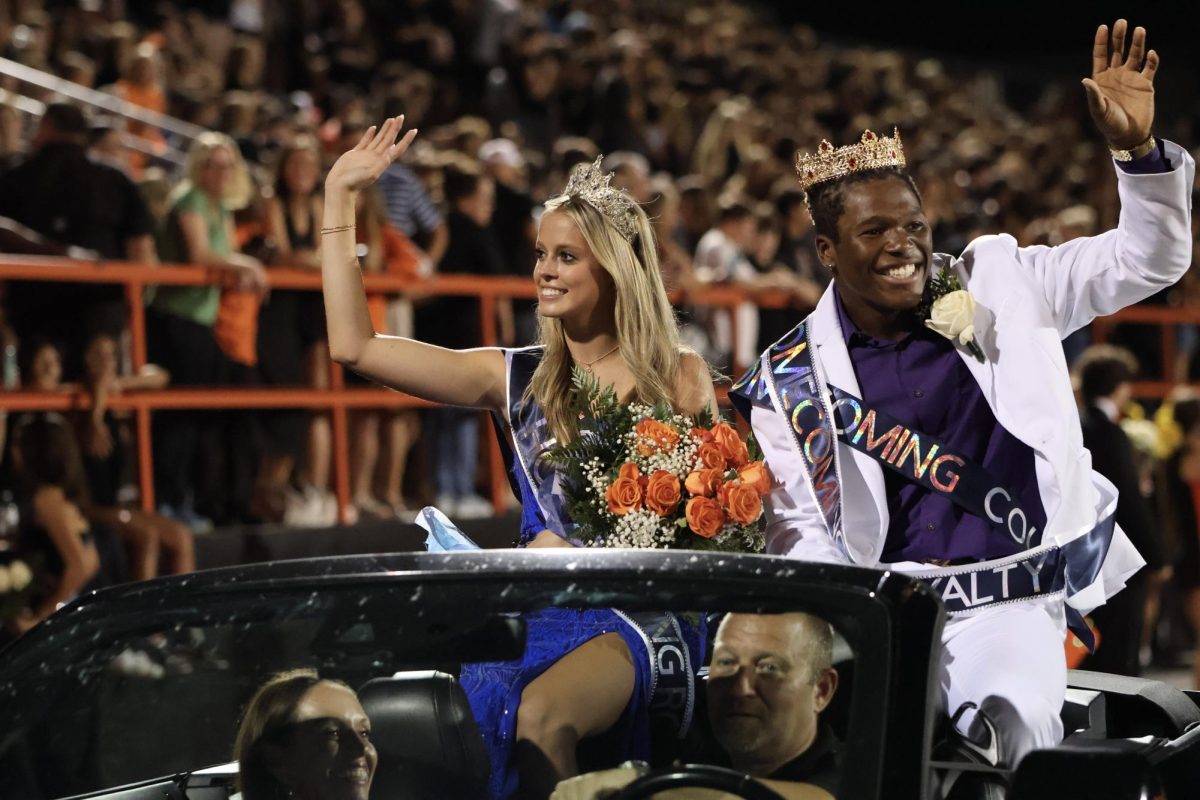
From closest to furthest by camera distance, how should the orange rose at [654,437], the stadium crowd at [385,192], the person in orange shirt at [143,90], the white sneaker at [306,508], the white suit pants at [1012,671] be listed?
1. the white suit pants at [1012,671]
2. the orange rose at [654,437]
3. the stadium crowd at [385,192]
4. the white sneaker at [306,508]
5. the person in orange shirt at [143,90]

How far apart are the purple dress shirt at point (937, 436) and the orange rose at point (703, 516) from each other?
41 cm

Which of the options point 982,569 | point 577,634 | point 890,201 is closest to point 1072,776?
point 577,634

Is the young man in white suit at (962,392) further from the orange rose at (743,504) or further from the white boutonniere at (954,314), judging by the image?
the orange rose at (743,504)

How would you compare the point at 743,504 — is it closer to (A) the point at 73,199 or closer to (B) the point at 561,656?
(B) the point at 561,656

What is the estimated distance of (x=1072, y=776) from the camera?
2.31 meters

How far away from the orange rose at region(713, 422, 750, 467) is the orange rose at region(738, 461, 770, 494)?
3cm

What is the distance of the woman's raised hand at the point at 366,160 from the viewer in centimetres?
432

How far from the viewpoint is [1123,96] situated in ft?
12.5

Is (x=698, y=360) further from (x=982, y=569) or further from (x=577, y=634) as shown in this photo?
(x=577, y=634)

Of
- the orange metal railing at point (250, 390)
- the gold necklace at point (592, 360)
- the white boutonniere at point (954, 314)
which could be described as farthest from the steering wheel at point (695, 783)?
the orange metal railing at point (250, 390)

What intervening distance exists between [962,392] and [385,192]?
6115 mm

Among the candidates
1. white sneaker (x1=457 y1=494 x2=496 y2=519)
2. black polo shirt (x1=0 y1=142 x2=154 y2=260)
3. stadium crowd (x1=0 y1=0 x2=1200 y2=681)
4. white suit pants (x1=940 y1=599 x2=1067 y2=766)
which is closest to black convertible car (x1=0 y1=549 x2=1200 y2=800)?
white suit pants (x1=940 y1=599 x2=1067 y2=766)

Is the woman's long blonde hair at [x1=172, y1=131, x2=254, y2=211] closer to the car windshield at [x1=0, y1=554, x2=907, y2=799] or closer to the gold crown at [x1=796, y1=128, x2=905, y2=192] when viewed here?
the gold crown at [x1=796, y1=128, x2=905, y2=192]

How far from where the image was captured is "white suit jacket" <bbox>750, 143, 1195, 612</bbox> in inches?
149
